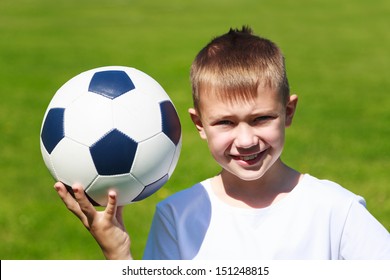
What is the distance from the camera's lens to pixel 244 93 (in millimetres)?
3619

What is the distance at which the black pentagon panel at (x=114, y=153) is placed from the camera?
12.7 ft

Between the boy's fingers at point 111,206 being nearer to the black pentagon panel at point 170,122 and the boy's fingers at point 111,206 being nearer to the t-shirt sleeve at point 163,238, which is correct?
the t-shirt sleeve at point 163,238

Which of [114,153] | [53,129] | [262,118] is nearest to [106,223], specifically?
[114,153]

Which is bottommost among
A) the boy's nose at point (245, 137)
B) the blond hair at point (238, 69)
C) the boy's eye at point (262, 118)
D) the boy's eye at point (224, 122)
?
the boy's nose at point (245, 137)

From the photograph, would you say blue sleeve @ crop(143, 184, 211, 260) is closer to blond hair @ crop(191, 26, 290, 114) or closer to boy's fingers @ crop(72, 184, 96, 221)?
boy's fingers @ crop(72, 184, 96, 221)

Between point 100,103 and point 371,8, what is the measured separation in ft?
64.6

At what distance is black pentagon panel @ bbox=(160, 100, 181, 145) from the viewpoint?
13.0 ft

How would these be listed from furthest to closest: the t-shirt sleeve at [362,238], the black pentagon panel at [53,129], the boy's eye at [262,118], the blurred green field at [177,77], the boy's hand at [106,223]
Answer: the blurred green field at [177,77], the black pentagon panel at [53,129], the boy's hand at [106,223], the boy's eye at [262,118], the t-shirt sleeve at [362,238]

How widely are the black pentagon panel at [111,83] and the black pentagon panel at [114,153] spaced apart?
0.72 feet

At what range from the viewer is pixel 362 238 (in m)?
3.47

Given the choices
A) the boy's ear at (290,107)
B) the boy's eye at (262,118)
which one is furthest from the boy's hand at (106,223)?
the boy's ear at (290,107)

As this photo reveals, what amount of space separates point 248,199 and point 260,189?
0.25 feet

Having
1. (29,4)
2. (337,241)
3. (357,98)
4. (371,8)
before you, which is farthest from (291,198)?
(29,4)

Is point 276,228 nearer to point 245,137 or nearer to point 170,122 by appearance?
point 245,137
